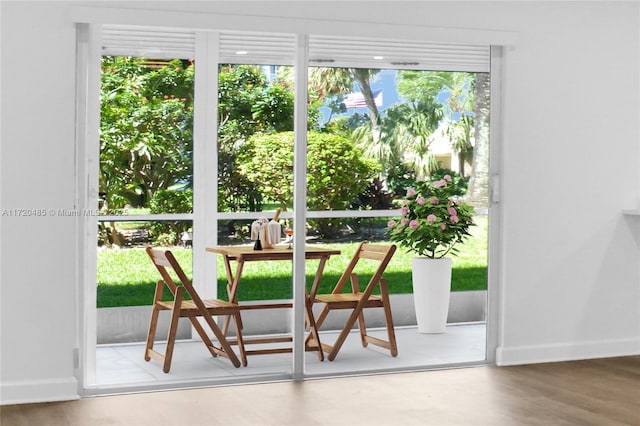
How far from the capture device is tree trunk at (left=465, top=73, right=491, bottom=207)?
6.21 meters

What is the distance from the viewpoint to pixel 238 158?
6.07 metres

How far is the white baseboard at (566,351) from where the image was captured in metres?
6.21

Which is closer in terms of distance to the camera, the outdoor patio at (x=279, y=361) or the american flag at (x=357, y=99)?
the outdoor patio at (x=279, y=361)

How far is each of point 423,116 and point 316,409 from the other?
2286 mm

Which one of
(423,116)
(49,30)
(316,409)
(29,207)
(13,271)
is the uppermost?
(49,30)

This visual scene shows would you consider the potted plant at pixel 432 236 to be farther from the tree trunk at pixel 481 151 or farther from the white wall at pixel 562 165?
the white wall at pixel 562 165

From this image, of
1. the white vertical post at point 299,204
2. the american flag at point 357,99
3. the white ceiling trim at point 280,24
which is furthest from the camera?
the american flag at point 357,99

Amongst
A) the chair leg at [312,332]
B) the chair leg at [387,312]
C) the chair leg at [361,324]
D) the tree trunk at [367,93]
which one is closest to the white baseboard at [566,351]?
the chair leg at [387,312]

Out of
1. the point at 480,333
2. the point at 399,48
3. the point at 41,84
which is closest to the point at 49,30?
the point at 41,84

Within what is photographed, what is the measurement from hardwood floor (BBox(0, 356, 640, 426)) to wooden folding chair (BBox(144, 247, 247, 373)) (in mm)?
496

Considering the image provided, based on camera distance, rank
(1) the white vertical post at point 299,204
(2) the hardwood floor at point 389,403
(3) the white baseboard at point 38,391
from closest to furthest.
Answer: (2) the hardwood floor at point 389,403
(3) the white baseboard at point 38,391
(1) the white vertical post at point 299,204

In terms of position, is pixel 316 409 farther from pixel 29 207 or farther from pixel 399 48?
pixel 399 48

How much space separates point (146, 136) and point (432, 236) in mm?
2218

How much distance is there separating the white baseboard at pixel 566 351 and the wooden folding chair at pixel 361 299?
81 centimetres
